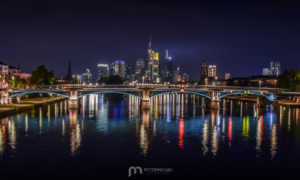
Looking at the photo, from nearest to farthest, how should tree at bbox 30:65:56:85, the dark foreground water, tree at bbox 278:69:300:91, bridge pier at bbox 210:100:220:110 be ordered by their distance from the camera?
the dark foreground water < bridge pier at bbox 210:100:220:110 < tree at bbox 278:69:300:91 < tree at bbox 30:65:56:85

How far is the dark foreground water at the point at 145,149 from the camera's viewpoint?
87.8 feet

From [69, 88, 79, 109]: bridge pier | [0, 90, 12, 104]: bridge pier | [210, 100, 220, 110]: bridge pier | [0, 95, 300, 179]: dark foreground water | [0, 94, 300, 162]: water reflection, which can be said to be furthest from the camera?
[210, 100, 220, 110]: bridge pier

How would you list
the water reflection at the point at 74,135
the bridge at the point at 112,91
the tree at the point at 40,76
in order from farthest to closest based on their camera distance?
the tree at the point at 40,76 → the bridge at the point at 112,91 → the water reflection at the point at 74,135

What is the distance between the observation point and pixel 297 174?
2628 cm

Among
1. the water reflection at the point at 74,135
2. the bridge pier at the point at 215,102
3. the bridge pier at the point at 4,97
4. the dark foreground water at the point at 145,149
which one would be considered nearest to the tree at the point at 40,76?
Answer: the bridge pier at the point at 4,97

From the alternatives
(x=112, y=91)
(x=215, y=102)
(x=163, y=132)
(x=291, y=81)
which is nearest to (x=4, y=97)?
(x=112, y=91)

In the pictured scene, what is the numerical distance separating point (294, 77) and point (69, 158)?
3820 inches

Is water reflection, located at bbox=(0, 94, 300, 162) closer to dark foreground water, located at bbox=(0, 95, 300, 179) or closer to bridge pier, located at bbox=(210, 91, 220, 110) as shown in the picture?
dark foreground water, located at bbox=(0, 95, 300, 179)

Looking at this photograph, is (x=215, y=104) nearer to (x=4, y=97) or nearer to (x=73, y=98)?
(x=73, y=98)

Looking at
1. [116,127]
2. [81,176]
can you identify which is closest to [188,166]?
[81,176]

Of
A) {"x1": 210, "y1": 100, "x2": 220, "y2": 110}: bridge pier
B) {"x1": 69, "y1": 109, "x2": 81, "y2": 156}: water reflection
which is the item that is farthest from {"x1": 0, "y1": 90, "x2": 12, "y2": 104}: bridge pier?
{"x1": 210, "y1": 100, "x2": 220, "y2": 110}: bridge pier

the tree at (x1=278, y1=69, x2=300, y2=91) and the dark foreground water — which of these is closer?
the dark foreground water

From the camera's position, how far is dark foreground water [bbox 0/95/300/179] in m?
26.8

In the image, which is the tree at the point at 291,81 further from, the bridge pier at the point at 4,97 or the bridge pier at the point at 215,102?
the bridge pier at the point at 4,97
